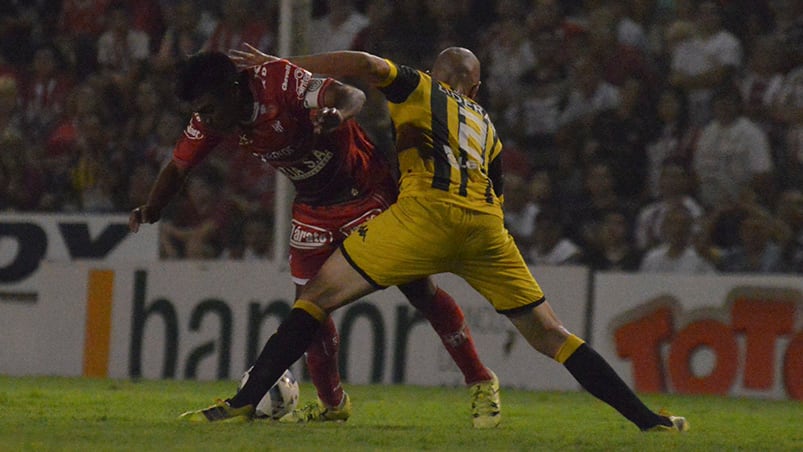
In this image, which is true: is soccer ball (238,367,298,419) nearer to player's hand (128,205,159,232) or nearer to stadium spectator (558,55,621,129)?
player's hand (128,205,159,232)

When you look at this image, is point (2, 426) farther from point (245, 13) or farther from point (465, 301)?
point (245, 13)

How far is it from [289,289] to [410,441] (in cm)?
542

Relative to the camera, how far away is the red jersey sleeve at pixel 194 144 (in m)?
7.17

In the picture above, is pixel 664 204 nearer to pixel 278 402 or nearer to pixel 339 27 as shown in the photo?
pixel 339 27

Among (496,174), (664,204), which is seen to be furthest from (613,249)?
(496,174)

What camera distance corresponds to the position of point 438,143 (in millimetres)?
6855

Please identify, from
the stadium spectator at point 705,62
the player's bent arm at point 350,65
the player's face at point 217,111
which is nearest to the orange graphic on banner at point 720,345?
the stadium spectator at point 705,62

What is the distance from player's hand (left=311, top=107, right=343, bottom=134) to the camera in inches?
244

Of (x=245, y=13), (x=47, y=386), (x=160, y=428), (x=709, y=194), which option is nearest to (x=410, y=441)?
(x=160, y=428)

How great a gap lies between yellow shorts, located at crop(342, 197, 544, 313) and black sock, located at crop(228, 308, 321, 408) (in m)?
0.35

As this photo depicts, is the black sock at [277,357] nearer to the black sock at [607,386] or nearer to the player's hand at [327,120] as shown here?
the player's hand at [327,120]

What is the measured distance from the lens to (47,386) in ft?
35.0

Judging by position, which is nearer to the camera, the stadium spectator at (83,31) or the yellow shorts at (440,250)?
the yellow shorts at (440,250)

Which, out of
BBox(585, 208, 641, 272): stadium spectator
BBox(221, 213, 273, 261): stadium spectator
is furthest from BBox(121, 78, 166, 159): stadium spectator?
BBox(585, 208, 641, 272): stadium spectator
